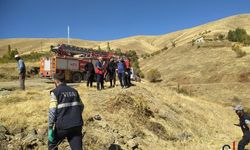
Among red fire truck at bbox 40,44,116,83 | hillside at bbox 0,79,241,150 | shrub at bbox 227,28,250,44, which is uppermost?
shrub at bbox 227,28,250,44

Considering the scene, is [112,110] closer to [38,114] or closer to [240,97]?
[38,114]

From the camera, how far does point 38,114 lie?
39.6 ft

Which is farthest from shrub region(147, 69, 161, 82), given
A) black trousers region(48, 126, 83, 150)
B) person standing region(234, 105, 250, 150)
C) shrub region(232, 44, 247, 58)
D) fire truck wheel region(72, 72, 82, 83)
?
black trousers region(48, 126, 83, 150)

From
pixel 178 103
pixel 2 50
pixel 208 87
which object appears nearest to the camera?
pixel 178 103

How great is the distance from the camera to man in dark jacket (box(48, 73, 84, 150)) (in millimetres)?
A: 7559

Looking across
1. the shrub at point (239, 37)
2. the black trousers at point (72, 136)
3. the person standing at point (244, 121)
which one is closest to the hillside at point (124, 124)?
the person standing at point (244, 121)

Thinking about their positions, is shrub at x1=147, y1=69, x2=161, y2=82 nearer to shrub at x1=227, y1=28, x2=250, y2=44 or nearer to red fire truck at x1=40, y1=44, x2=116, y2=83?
red fire truck at x1=40, y1=44, x2=116, y2=83

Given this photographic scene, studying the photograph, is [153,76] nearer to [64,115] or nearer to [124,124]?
[124,124]

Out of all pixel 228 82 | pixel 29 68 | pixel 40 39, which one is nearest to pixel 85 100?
pixel 29 68

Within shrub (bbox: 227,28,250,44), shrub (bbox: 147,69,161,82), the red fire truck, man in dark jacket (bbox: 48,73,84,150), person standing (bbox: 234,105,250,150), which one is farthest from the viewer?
shrub (bbox: 227,28,250,44)

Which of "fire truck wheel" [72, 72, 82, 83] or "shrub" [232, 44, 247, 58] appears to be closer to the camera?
"fire truck wheel" [72, 72, 82, 83]

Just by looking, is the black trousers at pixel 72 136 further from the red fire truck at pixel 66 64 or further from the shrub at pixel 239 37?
the shrub at pixel 239 37

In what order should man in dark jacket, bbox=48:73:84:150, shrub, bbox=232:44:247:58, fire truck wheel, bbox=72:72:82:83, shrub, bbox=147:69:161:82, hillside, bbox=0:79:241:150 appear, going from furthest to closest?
shrub, bbox=232:44:247:58, shrub, bbox=147:69:161:82, fire truck wheel, bbox=72:72:82:83, hillside, bbox=0:79:241:150, man in dark jacket, bbox=48:73:84:150

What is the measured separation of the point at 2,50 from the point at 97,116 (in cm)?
10880
